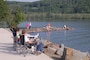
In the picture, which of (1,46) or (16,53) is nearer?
(16,53)

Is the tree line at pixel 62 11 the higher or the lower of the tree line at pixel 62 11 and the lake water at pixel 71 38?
the lower

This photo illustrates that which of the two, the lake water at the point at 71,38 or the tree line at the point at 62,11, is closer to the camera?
the lake water at the point at 71,38

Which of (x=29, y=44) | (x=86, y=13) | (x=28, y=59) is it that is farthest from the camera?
(x=86, y=13)

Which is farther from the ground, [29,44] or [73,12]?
[29,44]

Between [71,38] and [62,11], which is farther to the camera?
[62,11]

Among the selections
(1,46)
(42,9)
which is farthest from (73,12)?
(1,46)

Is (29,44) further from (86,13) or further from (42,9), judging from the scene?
(42,9)

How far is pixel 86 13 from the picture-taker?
16962cm

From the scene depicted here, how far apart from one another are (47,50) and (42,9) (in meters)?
174

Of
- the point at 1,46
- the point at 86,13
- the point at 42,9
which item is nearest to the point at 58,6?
the point at 42,9

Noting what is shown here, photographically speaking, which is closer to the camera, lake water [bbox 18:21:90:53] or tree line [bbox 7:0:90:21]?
lake water [bbox 18:21:90:53]

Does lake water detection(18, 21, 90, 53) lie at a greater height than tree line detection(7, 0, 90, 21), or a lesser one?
greater

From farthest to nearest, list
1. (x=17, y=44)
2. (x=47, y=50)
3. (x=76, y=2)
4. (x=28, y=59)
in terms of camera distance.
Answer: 1. (x=76, y=2)
2. (x=47, y=50)
3. (x=17, y=44)
4. (x=28, y=59)

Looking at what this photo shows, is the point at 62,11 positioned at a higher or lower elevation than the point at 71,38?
lower
